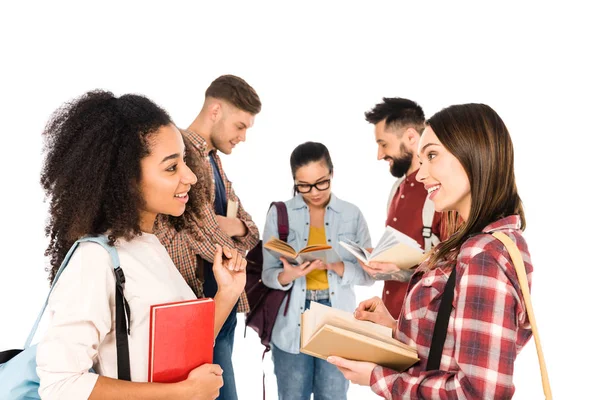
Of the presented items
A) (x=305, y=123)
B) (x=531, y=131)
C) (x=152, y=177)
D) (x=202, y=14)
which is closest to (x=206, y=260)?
(x=152, y=177)

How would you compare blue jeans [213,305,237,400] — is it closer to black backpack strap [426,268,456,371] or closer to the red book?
the red book

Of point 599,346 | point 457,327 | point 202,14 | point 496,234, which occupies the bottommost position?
point 599,346

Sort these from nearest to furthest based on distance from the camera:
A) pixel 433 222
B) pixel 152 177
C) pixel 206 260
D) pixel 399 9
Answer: pixel 152 177
pixel 206 260
pixel 433 222
pixel 399 9

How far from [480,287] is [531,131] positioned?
306cm

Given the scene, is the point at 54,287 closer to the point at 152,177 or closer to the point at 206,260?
the point at 152,177

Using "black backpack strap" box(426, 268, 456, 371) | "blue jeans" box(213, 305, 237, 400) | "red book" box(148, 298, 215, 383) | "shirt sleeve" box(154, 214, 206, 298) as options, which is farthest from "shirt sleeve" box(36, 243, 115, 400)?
"blue jeans" box(213, 305, 237, 400)

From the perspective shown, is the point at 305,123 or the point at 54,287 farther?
the point at 305,123

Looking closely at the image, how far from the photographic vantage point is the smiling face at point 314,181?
2723 millimetres

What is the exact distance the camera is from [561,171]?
12.2 feet

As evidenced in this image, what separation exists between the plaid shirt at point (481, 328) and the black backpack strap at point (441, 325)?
0.05 feet

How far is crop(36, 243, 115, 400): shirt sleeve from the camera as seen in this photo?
1.07 m

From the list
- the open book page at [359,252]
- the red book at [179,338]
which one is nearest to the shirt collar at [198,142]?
the open book page at [359,252]

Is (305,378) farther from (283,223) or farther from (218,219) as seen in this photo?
(218,219)

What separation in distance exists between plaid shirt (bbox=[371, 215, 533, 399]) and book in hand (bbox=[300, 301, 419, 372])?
0.06 m
